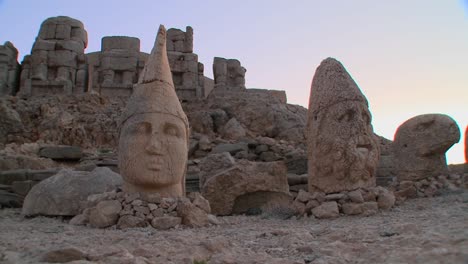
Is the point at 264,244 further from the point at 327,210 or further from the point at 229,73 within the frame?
the point at 229,73

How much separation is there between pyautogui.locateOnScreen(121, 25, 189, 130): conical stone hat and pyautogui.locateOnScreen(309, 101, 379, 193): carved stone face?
2.07 meters

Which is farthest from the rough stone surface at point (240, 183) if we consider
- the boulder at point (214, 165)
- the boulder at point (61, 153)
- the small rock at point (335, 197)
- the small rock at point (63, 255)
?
the boulder at point (61, 153)

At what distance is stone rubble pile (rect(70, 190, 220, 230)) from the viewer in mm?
5898

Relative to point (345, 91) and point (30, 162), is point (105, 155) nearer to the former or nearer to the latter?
point (30, 162)

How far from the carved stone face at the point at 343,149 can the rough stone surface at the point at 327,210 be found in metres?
0.35

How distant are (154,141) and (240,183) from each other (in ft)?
8.17

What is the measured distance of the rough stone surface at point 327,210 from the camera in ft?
21.6

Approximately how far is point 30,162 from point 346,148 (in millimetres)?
7968

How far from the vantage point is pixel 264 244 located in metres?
4.52

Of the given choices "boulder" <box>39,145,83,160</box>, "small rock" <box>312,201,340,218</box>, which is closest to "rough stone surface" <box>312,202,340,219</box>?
"small rock" <box>312,201,340,218</box>

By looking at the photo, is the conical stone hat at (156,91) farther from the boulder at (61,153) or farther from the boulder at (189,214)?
the boulder at (61,153)

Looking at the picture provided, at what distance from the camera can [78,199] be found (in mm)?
7359

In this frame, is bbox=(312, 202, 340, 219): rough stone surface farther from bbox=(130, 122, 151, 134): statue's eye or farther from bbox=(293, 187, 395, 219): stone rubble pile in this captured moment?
bbox=(130, 122, 151, 134): statue's eye

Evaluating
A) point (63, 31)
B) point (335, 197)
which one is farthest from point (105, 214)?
point (63, 31)
